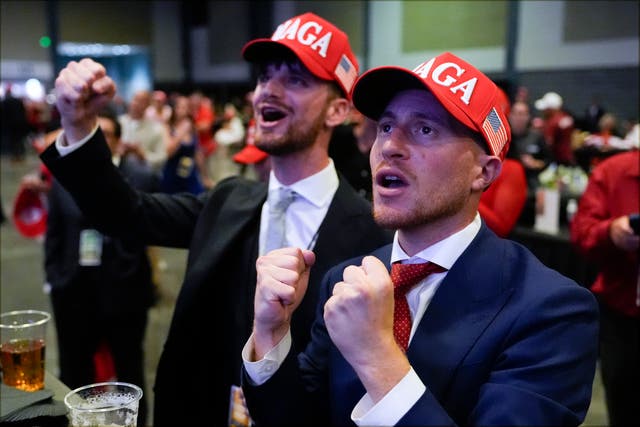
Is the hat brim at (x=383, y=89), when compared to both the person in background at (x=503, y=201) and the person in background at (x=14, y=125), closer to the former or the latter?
the person in background at (x=503, y=201)

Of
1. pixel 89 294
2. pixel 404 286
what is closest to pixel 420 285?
pixel 404 286

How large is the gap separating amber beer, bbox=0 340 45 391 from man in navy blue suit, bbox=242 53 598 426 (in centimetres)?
62

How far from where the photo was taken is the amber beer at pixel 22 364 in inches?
61.7

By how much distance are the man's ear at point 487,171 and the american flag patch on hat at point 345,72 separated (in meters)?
0.78

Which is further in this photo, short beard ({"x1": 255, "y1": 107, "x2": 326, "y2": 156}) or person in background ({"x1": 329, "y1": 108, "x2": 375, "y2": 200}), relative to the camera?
person in background ({"x1": 329, "y1": 108, "x2": 375, "y2": 200})

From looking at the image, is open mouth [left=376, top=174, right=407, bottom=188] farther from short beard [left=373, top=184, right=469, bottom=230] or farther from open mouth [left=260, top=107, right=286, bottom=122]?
open mouth [left=260, top=107, right=286, bottom=122]

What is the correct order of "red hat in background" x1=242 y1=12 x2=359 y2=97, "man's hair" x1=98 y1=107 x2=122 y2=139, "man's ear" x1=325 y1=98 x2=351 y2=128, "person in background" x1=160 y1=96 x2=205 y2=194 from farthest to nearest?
"person in background" x1=160 y1=96 x2=205 y2=194, "man's hair" x1=98 y1=107 x2=122 y2=139, "man's ear" x1=325 y1=98 x2=351 y2=128, "red hat in background" x1=242 y1=12 x2=359 y2=97

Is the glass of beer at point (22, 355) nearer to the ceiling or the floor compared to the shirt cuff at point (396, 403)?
nearer to the floor

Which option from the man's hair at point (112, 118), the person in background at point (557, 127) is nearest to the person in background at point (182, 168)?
the man's hair at point (112, 118)

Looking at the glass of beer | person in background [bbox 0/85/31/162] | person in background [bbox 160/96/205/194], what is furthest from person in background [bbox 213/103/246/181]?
the glass of beer

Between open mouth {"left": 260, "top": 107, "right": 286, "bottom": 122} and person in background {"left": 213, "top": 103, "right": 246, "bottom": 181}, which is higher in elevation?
open mouth {"left": 260, "top": 107, "right": 286, "bottom": 122}

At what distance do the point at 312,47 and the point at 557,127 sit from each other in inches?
255

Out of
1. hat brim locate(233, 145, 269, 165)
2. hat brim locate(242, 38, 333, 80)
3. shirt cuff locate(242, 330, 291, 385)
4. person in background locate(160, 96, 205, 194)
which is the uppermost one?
hat brim locate(242, 38, 333, 80)

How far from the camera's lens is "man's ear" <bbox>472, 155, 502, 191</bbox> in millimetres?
1281
